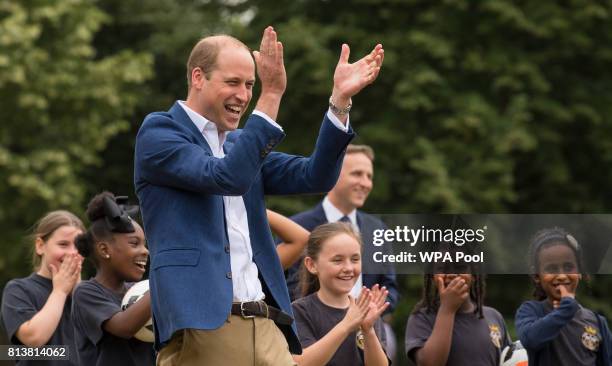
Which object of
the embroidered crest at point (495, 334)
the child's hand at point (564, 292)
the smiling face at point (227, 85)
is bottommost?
the embroidered crest at point (495, 334)

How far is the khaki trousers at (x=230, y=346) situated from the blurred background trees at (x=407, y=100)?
44.4 feet

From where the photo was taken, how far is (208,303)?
4508mm

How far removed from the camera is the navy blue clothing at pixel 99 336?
6.01m

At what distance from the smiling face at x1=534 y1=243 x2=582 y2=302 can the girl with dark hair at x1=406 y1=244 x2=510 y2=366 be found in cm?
35

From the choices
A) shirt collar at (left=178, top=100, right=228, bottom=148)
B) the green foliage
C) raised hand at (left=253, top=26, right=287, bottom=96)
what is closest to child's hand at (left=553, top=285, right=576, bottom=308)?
shirt collar at (left=178, top=100, right=228, bottom=148)

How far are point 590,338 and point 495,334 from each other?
0.53 metres

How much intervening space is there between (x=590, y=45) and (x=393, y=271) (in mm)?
14049

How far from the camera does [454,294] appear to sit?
6.56 m

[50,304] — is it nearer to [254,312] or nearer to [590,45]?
[254,312]

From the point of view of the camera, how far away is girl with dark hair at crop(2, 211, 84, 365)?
6789 mm

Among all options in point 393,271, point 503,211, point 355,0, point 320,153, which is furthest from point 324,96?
point 320,153

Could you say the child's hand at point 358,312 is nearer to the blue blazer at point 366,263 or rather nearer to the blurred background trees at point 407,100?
the blue blazer at point 366,263

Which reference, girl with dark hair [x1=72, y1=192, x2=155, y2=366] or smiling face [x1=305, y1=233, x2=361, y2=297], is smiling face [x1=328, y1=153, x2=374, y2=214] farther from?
girl with dark hair [x1=72, y1=192, x2=155, y2=366]

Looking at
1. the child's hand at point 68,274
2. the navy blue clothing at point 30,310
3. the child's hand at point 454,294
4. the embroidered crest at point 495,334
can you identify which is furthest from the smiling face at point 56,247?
the embroidered crest at point 495,334
